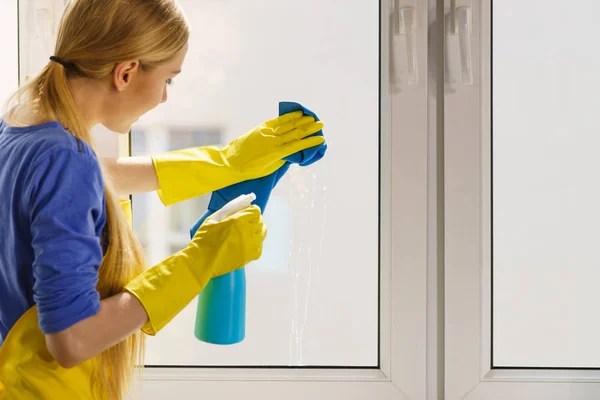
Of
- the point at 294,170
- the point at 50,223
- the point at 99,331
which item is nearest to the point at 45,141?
the point at 50,223

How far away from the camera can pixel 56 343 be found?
797mm

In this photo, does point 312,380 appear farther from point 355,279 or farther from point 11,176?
point 11,176

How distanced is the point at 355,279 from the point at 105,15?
0.74 meters

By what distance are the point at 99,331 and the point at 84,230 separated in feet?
0.42

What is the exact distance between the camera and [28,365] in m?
0.85

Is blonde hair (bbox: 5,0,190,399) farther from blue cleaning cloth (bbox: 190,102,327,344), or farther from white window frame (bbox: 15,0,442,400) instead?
white window frame (bbox: 15,0,442,400)

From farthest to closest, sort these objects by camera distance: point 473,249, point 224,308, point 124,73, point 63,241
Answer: point 473,249 → point 224,308 → point 124,73 → point 63,241

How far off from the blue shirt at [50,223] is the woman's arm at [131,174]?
0.27 meters
